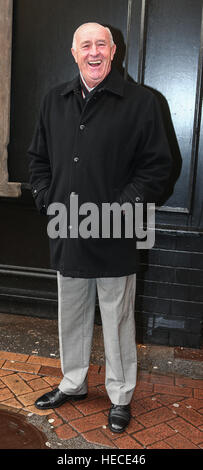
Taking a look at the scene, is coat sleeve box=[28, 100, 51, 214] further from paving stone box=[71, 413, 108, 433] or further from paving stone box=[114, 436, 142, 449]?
paving stone box=[114, 436, 142, 449]

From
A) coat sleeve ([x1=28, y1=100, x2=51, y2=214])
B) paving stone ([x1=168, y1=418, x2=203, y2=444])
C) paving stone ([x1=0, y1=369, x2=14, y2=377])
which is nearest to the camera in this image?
paving stone ([x1=168, y1=418, x2=203, y2=444])

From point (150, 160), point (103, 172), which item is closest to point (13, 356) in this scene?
point (103, 172)

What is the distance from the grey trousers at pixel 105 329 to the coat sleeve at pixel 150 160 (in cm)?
50

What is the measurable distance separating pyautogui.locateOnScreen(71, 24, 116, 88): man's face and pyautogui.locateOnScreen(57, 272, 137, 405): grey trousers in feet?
3.85

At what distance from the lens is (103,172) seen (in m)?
2.92

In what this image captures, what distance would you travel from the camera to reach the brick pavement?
3.05 meters

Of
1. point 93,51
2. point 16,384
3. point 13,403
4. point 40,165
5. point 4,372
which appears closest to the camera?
point 93,51

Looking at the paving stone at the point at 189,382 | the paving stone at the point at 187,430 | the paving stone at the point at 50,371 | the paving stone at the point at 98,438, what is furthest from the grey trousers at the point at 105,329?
the paving stone at the point at 189,382

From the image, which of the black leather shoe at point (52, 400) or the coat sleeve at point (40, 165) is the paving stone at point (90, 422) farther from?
the coat sleeve at point (40, 165)

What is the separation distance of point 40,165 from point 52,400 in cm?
150

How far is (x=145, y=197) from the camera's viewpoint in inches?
117
